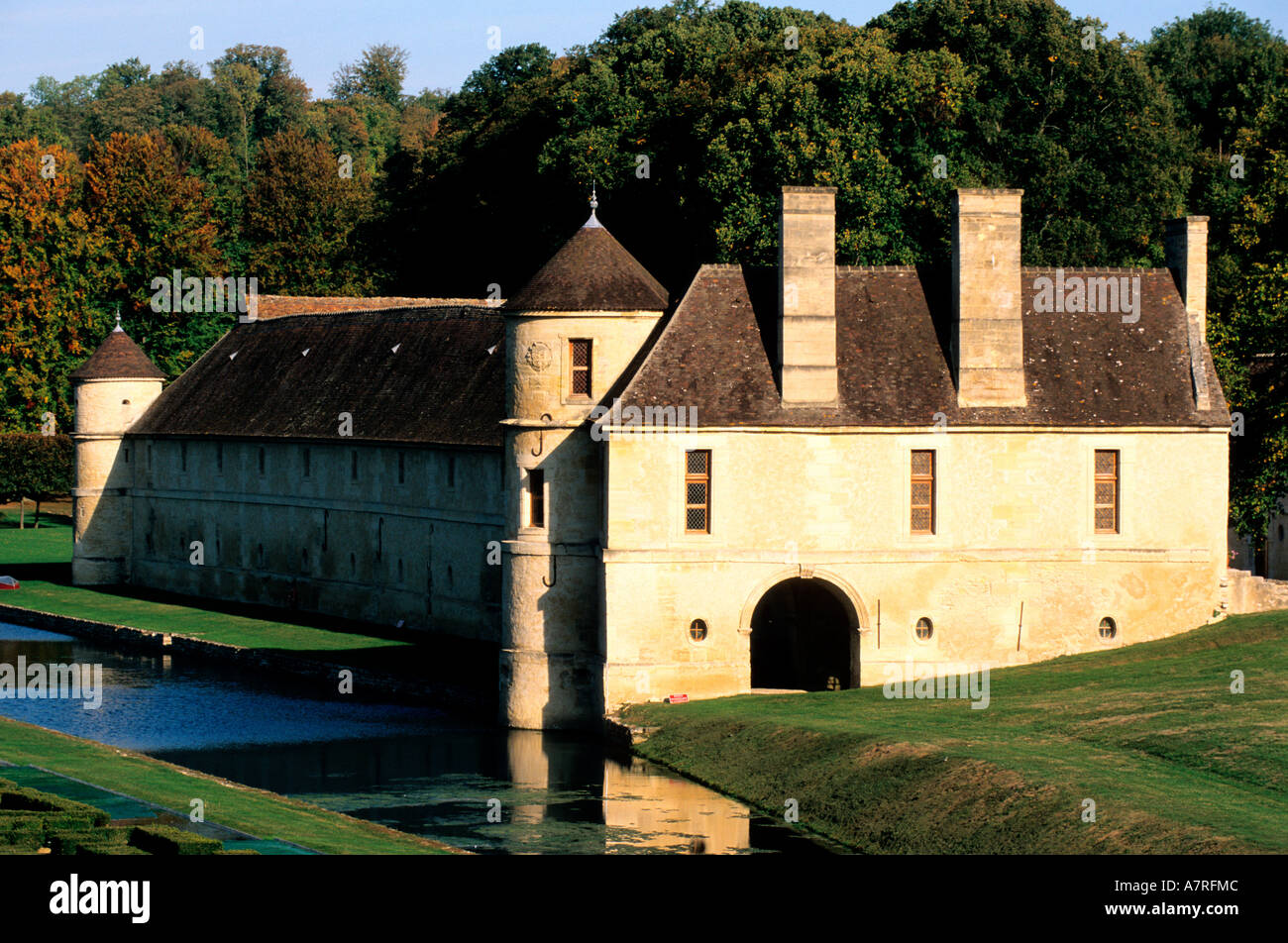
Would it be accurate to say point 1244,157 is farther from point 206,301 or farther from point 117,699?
point 206,301

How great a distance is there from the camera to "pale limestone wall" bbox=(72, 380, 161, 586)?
78500 mm

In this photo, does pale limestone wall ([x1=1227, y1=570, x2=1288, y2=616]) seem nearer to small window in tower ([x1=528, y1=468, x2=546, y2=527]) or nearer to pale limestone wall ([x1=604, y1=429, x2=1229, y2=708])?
pale limestone wall ([x1=604, y1=429, x2=1229, y2=708])

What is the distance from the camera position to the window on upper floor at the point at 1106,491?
150 feet

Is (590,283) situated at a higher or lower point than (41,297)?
lower

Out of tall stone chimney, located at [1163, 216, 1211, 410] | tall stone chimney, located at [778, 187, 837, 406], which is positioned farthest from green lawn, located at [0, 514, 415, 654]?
tall stone chimney, located at [1163, 216, 1211, 410]

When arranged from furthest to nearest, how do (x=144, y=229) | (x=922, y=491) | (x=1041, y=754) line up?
(x=144, y=229) < (x=922, y=491) < (x=1041, y=754)

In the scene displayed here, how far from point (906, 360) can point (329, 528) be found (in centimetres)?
2801

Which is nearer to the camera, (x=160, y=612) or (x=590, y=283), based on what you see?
(x=590, y=283)

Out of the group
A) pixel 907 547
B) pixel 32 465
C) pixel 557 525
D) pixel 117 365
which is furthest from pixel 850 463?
pixel 32 465

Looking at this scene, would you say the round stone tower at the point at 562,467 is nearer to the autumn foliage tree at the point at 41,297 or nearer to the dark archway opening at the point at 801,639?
the dark archway opening at the point at 801,639

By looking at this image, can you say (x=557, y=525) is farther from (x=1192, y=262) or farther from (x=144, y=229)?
(x=144, y=229)

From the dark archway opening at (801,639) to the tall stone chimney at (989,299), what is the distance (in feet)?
A: 20.5

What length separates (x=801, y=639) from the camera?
49.6m

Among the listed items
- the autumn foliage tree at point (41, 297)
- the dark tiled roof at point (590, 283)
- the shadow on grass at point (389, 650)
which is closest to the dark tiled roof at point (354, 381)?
the shadow on grass at point (389, 650)
